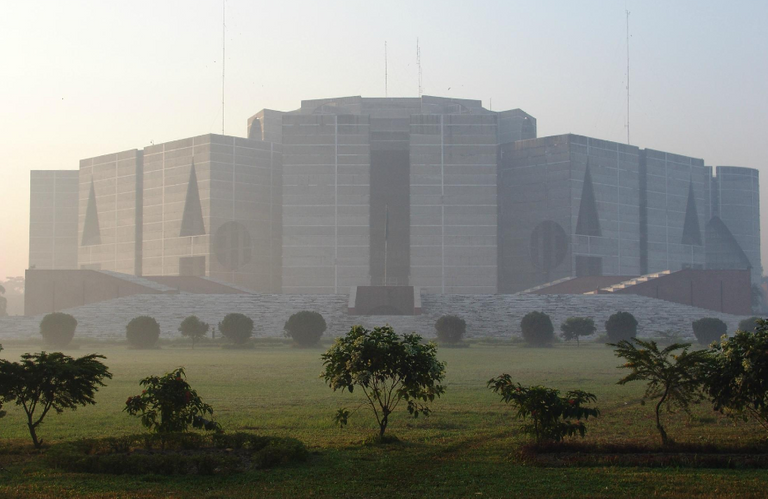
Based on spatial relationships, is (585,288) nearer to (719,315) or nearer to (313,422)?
(719,315)

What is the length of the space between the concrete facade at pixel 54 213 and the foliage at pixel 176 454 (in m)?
72.7

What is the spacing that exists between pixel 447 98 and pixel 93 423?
58.4 meters

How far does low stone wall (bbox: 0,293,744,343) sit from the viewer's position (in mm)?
40500

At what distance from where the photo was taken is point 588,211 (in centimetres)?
6256

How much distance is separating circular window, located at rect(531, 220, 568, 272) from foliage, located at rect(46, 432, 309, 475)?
53.0 meters

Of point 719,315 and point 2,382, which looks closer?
point 2,382

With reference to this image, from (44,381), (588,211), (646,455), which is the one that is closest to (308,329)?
(44,381)

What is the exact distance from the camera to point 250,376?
844 inches

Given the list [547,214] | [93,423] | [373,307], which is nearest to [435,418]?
[93,423]

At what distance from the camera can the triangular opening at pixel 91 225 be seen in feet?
230

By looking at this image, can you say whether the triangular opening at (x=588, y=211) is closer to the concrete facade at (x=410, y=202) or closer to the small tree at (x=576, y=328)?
the concrete facade at (x=410, y=202)

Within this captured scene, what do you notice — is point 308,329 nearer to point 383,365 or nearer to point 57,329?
point 57,329

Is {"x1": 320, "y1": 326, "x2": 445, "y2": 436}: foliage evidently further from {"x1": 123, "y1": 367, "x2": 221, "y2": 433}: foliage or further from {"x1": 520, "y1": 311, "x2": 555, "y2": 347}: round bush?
{"x1": 520, "y1": 311, "x2": 555, "y2": 347}: round bush

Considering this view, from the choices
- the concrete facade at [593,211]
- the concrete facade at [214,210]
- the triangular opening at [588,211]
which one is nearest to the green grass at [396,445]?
the concrete facade at [214,210]
